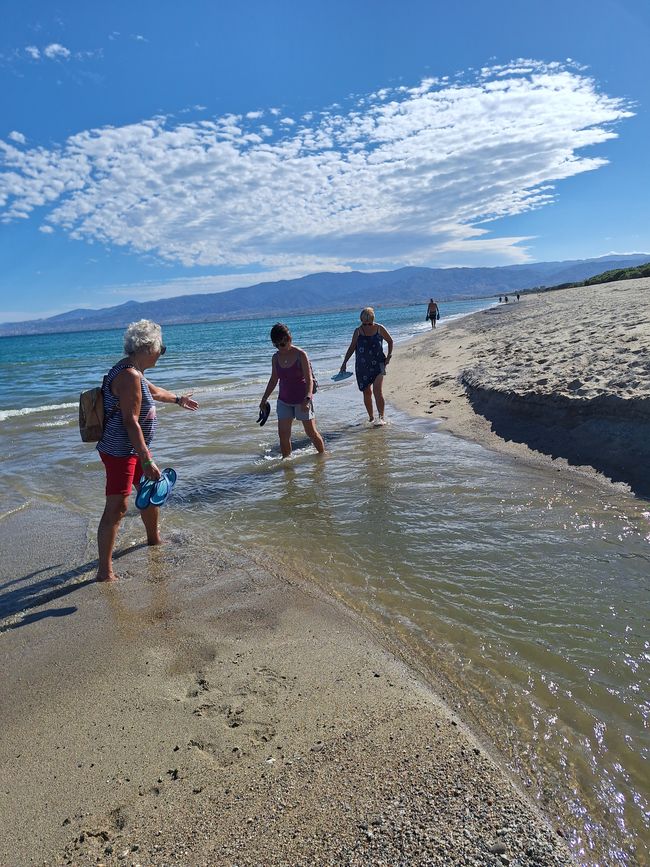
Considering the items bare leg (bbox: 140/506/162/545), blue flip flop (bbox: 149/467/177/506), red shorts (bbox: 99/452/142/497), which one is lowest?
bare leg (bbox: 140/506/162/545)

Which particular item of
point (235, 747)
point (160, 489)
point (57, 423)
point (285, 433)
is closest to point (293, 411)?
point (285, 433)

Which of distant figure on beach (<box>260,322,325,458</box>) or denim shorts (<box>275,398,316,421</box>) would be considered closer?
distant figure on beach (<box>260,322,325,458</box>)

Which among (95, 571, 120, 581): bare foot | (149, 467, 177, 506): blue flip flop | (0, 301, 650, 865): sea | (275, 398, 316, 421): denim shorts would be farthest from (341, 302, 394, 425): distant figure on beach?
(95, 571, 120, 581): bare foot

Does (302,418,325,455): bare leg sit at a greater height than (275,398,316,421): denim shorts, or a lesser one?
lesser

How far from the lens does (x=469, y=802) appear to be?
1985 millimetres

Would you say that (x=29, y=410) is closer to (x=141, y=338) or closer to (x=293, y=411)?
(x=293, y=411)

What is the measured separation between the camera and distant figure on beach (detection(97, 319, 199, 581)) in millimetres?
4082

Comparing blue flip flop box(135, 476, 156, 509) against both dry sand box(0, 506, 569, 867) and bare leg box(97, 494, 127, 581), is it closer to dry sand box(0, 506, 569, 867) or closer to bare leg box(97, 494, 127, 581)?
bare leg box(97, 494, 127, 581)

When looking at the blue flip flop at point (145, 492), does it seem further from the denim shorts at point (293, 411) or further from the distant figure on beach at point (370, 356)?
the distant figure on beach at point (370, 356)

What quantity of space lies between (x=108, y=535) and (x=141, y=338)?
1611mm

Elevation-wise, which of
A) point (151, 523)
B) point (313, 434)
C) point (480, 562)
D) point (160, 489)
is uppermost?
point (160, 489)

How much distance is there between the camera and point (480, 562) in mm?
4055

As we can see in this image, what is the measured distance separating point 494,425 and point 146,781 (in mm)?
6781

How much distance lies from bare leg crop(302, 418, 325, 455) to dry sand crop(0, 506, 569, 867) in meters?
3.80
